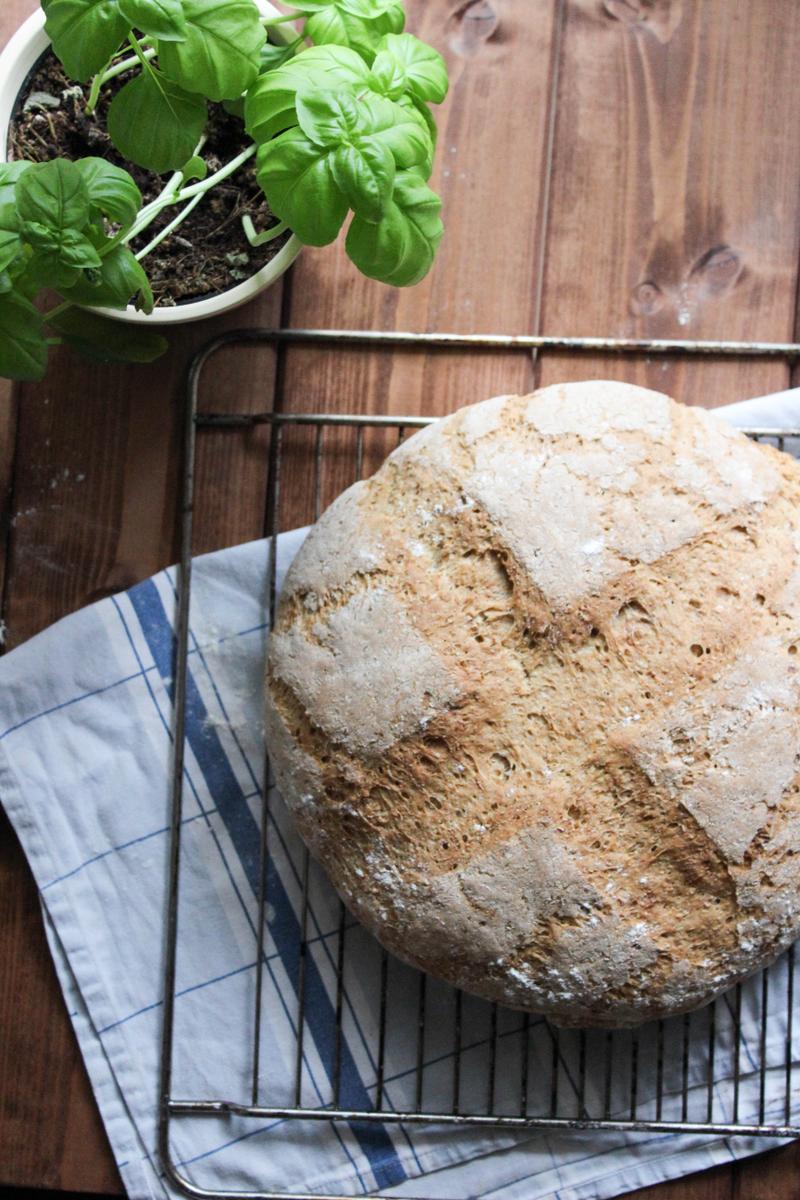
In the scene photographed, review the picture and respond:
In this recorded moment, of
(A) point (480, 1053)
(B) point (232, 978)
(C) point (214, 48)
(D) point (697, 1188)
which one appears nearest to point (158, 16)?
(C) point (214, 48)

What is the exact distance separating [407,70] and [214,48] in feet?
0.65

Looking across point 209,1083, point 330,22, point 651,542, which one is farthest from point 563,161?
point 209,1083

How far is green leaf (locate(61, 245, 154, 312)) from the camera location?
1104 millimetres

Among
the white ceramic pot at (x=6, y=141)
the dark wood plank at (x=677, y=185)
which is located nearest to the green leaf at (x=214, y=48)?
the white ceramic pot at (x=6, y=141)

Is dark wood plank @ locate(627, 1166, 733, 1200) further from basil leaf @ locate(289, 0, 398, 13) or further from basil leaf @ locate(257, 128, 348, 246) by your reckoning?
basil leaf @ locate(289, 0, 398, 13)

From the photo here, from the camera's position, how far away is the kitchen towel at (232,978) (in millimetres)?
1393

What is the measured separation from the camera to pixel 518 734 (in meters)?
1.20

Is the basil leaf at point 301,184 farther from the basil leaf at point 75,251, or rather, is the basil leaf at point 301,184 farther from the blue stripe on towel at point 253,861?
the blue stripe on towel at point 253,861

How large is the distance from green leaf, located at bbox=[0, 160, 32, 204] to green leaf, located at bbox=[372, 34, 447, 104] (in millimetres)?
352

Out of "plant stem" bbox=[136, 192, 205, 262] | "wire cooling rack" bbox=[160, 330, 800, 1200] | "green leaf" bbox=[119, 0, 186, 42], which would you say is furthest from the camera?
"wire cooling rack" bbox=[160, 330, 800, 1200]

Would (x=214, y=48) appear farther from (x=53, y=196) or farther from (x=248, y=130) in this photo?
(x=53, y=196)

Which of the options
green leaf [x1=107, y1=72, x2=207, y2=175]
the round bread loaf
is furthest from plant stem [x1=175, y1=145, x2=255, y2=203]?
the round bread loaf

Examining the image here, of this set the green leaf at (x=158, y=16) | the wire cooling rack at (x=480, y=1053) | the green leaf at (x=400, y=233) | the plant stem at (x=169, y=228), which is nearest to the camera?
the green leaf at (x=158, y=16)

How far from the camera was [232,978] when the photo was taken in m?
1.43
